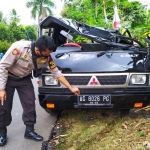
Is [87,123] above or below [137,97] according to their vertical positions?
below

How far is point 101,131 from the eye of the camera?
124 inches

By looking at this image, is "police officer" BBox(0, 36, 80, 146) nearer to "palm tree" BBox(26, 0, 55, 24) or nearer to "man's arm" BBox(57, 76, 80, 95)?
"man's arm" BBox(57, 76, 80, 95)

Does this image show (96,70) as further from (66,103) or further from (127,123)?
(127,123)

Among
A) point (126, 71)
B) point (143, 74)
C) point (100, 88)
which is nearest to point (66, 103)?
point (100, 88)

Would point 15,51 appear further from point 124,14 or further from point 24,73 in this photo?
point 124,14

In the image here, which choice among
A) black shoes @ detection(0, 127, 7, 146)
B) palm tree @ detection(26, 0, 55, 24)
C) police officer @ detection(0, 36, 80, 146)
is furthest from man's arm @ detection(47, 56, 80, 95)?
palm tree @ detection(26, 0, 55, 24)

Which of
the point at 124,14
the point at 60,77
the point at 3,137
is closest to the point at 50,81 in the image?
the point at 60,77

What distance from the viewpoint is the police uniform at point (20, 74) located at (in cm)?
261

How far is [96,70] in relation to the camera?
9.91ft

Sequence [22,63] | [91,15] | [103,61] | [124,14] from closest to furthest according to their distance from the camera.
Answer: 1. [22,63]
2. [103,61]
3. [124,14]
4. [91,15]

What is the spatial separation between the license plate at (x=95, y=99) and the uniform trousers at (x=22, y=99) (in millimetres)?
672

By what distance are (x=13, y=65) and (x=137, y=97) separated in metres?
1.67

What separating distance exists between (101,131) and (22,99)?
46.1 inches

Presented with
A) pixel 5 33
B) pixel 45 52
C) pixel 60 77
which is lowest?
pixel 5 33
